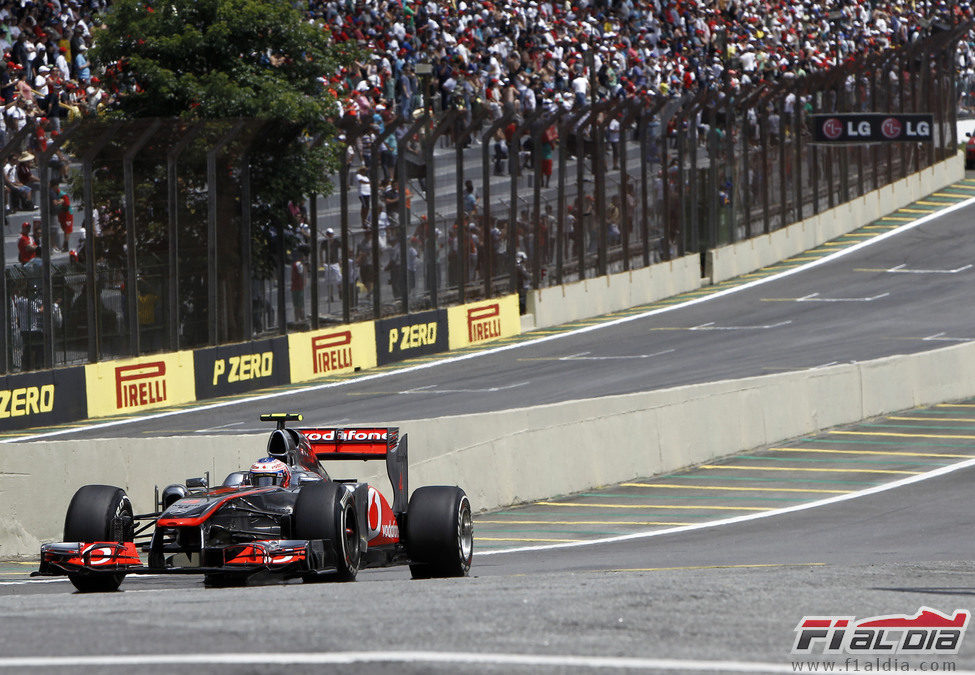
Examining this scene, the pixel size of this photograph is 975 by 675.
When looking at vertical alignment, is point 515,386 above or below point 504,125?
below

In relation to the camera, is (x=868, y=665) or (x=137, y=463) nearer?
(x=868, y=665)

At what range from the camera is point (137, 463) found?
17.4 metres

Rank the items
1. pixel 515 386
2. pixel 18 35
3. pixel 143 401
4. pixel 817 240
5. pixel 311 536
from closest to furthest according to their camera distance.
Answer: pixel 311 536
pixel 143 401
pixel 515 386
pixel 18 35
pixel 817 240

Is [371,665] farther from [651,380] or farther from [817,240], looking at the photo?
[817,240]

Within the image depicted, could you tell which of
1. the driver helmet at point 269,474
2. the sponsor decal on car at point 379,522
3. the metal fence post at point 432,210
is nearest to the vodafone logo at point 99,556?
the driver helmet at point 269,474

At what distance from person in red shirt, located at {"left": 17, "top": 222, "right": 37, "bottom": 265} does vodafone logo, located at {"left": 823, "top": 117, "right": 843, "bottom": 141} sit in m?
27.7

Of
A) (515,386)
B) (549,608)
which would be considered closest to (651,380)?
(515,386)

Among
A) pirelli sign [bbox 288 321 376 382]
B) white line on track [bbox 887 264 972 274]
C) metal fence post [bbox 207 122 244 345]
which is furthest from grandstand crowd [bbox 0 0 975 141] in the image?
white line on track [bbox 887 264 972 274]

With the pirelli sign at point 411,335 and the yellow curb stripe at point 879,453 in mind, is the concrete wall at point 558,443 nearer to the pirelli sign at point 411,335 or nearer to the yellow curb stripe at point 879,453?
the yellow curb stripe at point 879,453

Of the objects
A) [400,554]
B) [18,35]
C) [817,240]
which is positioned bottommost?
[400,554]

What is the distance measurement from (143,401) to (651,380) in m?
9.24

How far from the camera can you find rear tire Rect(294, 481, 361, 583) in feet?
40.4

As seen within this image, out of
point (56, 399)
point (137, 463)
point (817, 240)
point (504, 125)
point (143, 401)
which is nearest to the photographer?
point (137, 463)

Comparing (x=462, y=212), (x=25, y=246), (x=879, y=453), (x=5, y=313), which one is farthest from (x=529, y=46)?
(x=879, y=453)
